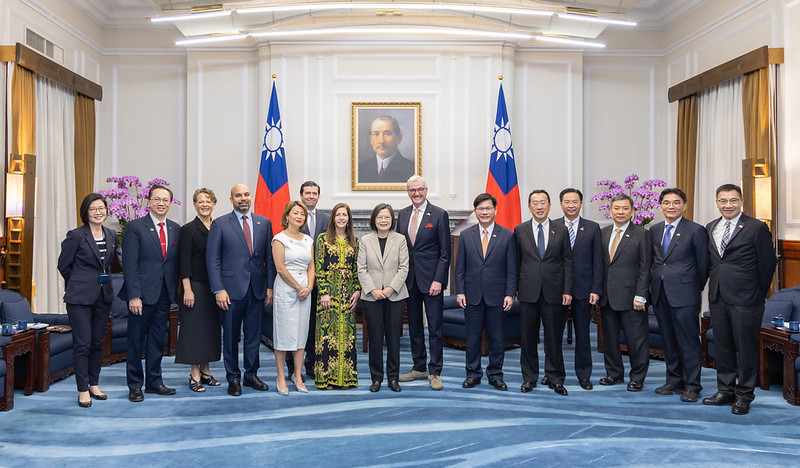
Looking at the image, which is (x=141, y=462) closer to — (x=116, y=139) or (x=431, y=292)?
(x=431, y=292)

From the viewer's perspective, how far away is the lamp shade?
5.77 m

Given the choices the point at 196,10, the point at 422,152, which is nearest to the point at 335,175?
the point at 422,152

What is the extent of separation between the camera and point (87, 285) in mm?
3893

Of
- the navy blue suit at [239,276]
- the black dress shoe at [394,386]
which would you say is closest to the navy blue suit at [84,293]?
the navy blue suit at [239,276]

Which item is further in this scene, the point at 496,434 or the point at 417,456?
the point at 496,434

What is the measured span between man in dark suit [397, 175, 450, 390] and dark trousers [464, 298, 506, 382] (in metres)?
0.23

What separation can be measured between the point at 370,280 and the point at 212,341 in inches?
49.6

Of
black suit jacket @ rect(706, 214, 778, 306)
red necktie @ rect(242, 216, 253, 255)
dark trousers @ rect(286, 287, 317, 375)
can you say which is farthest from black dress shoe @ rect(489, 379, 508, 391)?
red necktie @ rect(242, 216, 253, 255)

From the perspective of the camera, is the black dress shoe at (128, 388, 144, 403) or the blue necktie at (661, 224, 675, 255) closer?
the black dress shoe at (128, 388, 144, 403)

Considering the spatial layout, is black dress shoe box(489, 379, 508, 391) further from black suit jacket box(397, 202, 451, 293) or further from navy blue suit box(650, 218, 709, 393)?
navy blue suit box(650, 218, 709, 393)

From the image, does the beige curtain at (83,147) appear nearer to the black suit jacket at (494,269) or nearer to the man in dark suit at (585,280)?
the black suit jacket at (494,269)

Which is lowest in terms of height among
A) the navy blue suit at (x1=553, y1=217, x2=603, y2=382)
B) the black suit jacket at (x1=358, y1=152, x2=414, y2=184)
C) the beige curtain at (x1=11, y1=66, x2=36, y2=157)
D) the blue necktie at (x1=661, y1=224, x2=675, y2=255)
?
the navy blue suit at (x1=553, y1=217, x2=603, y2=382)

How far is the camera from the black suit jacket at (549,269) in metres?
4.24

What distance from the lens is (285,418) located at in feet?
12.1
